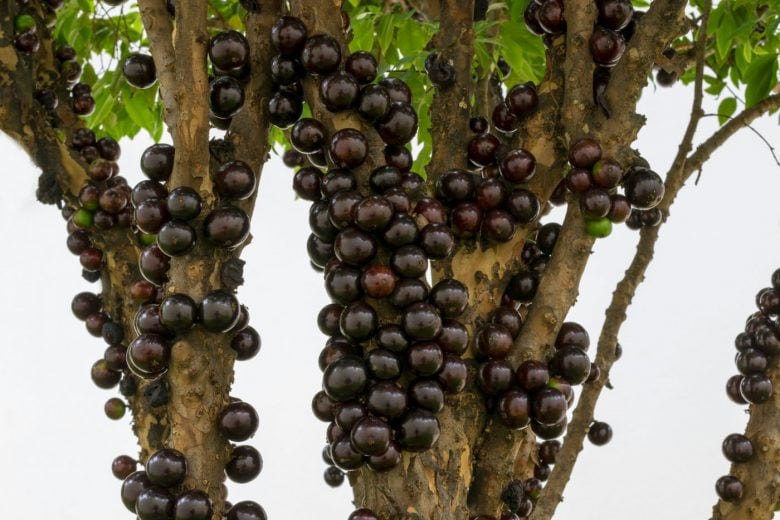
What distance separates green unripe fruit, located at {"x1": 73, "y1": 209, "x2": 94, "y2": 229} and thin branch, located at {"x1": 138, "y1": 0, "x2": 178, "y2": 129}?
2.34 feet

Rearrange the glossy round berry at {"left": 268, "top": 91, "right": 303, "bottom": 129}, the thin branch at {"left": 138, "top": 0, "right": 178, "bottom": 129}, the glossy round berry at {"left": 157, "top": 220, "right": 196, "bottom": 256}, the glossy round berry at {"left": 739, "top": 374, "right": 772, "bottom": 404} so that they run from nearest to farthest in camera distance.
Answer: the glossy round berry at {"left": 157, "top": 220, "right": 196, "bottom": 256} → the thin branch at {"left": 138, "top": 0, "right": 178, "bottom": 129} → the glossy round berry at {"left": 268, "top": 91, "right": 303, "bottom": 129} → the glossy round berry at {"left": 739, "top": 374, "right": 772, "bottom": 404}

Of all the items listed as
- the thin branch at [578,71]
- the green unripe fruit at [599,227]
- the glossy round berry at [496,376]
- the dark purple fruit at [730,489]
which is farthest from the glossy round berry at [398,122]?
the dark purple fruit at [730,489]

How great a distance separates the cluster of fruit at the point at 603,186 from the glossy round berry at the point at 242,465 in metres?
0.89

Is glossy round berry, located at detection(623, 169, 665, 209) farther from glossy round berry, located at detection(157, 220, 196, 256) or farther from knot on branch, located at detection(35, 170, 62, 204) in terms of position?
knot on branch, located at detection(35, 170, 62, 204)

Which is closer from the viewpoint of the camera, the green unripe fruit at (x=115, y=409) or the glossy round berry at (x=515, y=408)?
the glossy round berry at (x=515, y=408)

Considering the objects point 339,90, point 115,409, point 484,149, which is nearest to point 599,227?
point 484,149

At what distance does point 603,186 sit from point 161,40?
1022 mm

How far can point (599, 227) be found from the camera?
6.43 feet

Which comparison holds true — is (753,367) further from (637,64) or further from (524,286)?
(637,64)

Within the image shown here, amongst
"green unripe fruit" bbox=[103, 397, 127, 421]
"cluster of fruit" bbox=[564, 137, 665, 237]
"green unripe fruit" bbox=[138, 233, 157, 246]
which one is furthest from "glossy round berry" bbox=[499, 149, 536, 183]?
"green unripe fruit" bbox=[103, 397, 127, 421]

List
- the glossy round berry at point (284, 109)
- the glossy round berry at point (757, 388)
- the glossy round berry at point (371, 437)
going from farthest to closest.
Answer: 1. the glossy round berry at point (757, 388)
2. the glossy round berry at point (284, 109)
3. the glossy round berry at point (371, 437)

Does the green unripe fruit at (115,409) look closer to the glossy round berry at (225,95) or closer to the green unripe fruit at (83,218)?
the green unripe fruit at (83,218)

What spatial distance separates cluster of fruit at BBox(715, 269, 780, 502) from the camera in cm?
246

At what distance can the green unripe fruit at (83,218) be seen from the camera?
253 centimetres
